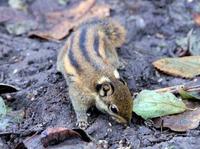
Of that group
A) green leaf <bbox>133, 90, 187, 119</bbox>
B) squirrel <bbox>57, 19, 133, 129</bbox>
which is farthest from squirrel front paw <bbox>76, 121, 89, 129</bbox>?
green leaf <bbox>133, 90, 187, 119</bbox>

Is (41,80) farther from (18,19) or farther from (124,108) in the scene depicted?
(18,19)

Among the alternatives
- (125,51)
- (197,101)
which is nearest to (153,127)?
(197,101)

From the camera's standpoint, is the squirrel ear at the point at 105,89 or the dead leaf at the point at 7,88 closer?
the squirrel ear at the point at 105,89

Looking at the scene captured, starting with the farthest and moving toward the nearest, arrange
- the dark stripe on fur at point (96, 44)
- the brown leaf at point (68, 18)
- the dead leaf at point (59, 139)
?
the brown leaf at point (68, 18) → the dark stripe on fur at point (96, 44) → the dead leaf at point (59, 139)

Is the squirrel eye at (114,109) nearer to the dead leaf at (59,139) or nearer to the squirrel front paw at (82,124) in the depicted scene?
the squirrel front paw at (82,124)

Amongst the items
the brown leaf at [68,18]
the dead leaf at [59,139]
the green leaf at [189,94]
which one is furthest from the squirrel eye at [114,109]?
the brown leaf at [68,18]

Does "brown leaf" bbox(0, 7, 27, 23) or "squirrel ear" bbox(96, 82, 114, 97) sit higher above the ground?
"brown leaf" bbox(0, 7, 27, 23)

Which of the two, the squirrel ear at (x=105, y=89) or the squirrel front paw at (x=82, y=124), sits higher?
the squirrel ear at (x=105, y=89)

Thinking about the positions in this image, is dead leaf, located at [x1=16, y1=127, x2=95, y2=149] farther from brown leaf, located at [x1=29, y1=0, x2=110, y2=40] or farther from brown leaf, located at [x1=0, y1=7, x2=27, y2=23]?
brown leaf, located at [x1=0, y1=7, x2=27, y2=23]
